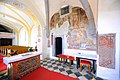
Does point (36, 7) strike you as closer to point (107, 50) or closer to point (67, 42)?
point (67, 42)

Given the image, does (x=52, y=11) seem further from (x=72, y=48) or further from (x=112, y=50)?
(x=112, y=50)

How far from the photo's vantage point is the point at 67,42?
240 inches

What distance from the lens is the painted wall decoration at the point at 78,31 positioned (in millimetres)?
5066

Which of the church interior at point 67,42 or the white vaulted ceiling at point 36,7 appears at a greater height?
the white vaulted ceiling at point 36,7

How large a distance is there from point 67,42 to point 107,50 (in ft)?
9.99

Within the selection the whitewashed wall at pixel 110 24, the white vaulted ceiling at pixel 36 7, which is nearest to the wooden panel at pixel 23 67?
the whitewashed wall at pixel 110 24

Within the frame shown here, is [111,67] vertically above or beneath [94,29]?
beneath

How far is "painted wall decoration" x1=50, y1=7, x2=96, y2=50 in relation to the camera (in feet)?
16.6

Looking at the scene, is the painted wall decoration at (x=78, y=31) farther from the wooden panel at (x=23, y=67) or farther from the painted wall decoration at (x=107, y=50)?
the wooden panel at (x=23, y=67)

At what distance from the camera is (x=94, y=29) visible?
15.3 feet

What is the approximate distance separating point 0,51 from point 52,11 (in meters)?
5.87

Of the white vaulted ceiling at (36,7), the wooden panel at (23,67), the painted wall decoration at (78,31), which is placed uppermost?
the white vaulted ceiling at (36,7)

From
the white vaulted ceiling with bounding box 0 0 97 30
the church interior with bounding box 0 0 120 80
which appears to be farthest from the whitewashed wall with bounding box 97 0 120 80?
the white vaulted ceiling with bounding box 0 0 97 30

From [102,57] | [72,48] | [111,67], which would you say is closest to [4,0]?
[72,48]
